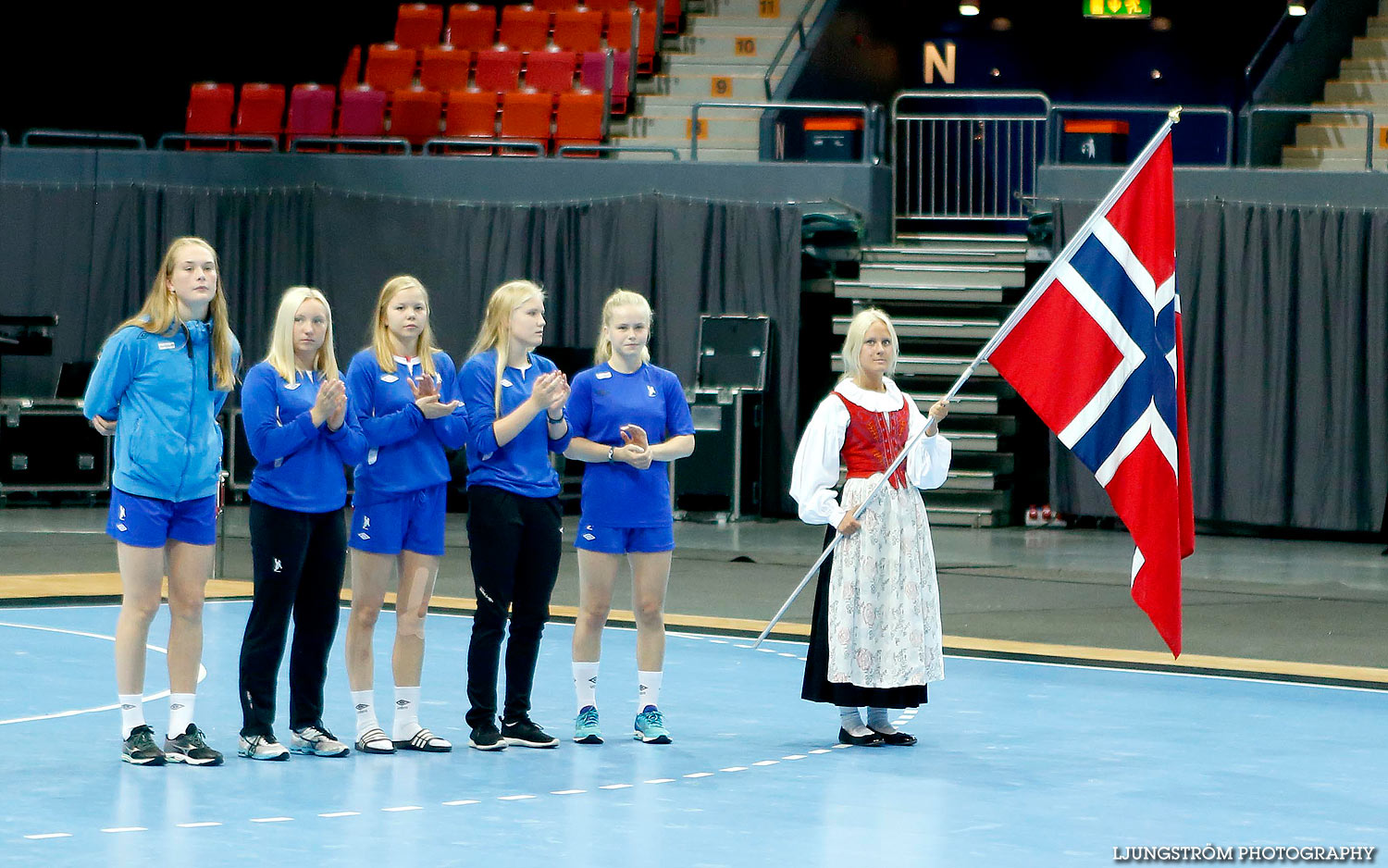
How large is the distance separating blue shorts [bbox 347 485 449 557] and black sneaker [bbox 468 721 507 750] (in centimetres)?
63

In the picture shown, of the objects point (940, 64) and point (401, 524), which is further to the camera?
point (940, 64)

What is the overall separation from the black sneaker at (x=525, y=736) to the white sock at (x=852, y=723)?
1074 millimetres

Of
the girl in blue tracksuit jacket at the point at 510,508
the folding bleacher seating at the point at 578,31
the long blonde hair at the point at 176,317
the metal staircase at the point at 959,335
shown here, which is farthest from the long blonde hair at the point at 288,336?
the folding bleacher seating at the point at 578,31

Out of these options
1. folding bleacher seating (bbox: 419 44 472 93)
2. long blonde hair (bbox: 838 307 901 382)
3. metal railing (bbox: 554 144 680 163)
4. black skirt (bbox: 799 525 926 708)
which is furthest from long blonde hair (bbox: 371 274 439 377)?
folding bleacher seating (bbox: 419 44 472 93)

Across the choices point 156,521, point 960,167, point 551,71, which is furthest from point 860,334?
point 551,71

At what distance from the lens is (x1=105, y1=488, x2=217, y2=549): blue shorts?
6008mm

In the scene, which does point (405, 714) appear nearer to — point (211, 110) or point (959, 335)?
point (959, 335)

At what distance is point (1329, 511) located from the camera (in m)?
15.4

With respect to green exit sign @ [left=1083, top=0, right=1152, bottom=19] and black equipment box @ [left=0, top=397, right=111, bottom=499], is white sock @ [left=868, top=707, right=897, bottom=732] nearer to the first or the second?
black equipment box @ [left=0, top=397, right=111, bottom=499]

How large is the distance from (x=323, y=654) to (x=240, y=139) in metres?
13.1

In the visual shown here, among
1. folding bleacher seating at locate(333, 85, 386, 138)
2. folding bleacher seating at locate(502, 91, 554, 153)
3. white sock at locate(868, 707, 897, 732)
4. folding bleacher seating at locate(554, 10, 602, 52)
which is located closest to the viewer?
white sock at locate(868, 707, 897, 732)

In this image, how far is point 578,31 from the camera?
778 inches

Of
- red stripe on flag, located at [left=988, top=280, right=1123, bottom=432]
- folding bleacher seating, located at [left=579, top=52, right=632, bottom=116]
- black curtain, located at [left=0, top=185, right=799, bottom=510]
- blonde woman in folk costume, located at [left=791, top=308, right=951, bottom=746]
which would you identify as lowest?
blonde woman in folk costume, located at [left=791, top=308, right=951, bottom=746]

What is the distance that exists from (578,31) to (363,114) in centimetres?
262
